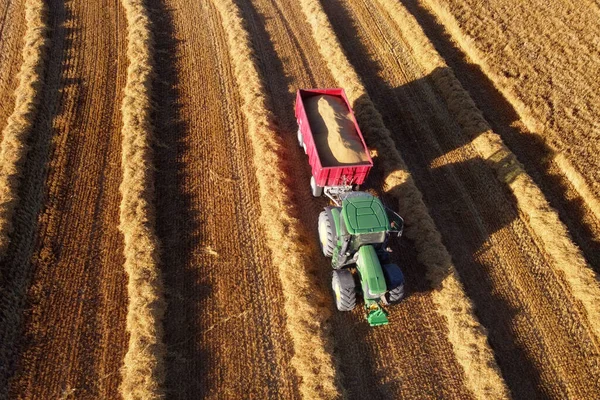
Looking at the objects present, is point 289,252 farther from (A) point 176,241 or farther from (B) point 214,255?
(A) point 176,241

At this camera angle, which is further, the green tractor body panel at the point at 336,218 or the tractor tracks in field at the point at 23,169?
the green tractor body panel at the point at 336,218

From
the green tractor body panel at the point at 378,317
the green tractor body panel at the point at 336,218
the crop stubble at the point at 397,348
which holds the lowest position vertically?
the crop stubble at the point at 397,348

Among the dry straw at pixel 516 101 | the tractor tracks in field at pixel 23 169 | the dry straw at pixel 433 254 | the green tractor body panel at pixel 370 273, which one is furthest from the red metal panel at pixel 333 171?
the tractor tracks in field at pixel 23 169

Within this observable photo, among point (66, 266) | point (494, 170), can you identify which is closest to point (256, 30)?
point (494, 170)

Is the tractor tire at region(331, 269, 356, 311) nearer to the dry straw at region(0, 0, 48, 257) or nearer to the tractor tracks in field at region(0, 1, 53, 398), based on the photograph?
the tractor tracks in field at region(0, 1, 53, 398)

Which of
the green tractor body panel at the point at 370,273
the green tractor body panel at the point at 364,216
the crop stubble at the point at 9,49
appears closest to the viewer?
the green tractor body panel at the point at 370,273

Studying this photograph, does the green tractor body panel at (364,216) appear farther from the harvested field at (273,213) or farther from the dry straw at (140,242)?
the dry straw at (140,242)

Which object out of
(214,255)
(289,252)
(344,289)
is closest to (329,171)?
(289,252)
